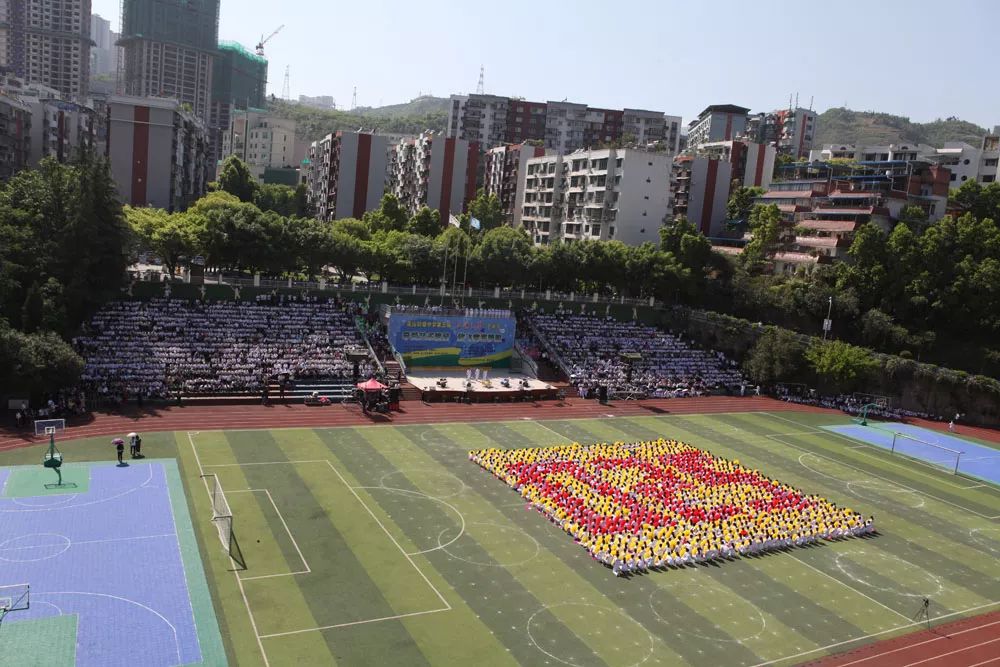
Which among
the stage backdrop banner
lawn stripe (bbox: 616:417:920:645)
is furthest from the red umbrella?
lawn stripe (bbox: 616:417:920:645)

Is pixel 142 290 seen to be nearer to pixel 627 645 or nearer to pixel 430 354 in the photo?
pixel 430 354

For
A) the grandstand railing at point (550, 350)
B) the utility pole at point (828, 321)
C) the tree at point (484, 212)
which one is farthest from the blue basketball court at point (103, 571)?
the tree at point (484, 212)

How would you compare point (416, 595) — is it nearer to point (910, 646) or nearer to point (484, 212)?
point (910, 646)

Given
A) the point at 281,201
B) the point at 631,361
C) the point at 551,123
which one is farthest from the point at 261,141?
the point at 631,361

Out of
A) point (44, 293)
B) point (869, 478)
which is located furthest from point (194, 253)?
point (869, 478)

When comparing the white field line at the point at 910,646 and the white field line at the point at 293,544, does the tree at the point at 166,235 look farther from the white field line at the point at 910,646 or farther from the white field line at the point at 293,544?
the white field line at the point at 910,646

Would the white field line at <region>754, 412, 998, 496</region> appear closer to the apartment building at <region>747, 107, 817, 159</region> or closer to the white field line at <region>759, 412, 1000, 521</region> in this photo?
the white field line at <region>759, 412, 1000, 521</region>

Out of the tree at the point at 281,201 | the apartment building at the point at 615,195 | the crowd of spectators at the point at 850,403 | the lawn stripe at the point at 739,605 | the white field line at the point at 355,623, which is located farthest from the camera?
the tree at the point at 281,201
